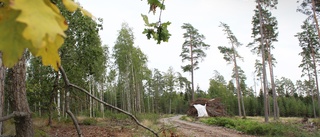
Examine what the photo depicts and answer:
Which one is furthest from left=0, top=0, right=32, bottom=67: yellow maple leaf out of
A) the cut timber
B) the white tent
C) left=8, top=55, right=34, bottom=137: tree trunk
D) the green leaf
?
the cut timber

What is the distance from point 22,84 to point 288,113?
178 feet

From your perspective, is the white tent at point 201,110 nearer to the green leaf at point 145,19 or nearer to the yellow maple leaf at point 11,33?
the green leaf at point 145,19

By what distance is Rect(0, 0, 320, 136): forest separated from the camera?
1.13 feet

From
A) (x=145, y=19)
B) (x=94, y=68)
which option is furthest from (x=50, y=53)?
(x=94, y=68)

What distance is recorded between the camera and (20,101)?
6.84 feet

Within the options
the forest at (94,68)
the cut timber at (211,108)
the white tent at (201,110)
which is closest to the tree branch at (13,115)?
the forest at (94,68)

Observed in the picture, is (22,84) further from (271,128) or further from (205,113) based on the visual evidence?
(205,113)

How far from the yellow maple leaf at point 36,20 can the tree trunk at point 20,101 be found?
188 cm

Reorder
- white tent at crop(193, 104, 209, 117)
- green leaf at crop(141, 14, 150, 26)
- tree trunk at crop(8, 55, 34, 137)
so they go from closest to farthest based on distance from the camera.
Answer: green leaf at crop(141, 14, 150, 26) < tree trunk at crop(8, 55, 34, 137) < white tent at crop(193, 104, 209, 117)

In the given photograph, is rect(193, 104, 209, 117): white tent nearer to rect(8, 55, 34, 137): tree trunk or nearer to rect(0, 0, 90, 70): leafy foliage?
rect(8, 55, 34, 137): tree trunk

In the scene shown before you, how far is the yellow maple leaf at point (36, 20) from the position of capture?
0.25 metres

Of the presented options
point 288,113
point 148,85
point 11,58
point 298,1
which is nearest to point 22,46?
point 11,58

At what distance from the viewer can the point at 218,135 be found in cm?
1347

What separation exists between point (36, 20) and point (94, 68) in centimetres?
1707
